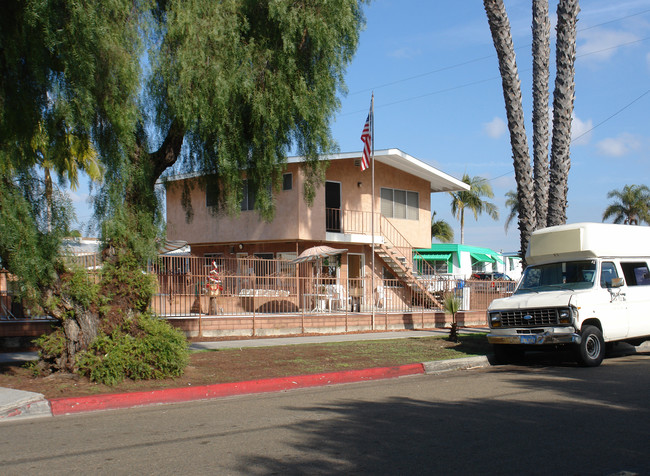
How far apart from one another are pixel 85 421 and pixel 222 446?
8.58 ft

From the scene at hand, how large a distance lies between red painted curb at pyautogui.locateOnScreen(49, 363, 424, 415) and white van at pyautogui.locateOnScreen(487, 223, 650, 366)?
214cm

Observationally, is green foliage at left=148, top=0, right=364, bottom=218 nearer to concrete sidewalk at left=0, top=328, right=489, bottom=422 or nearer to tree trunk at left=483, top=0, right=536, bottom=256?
concrete sidewalk at left=0, top=328, right=489, bottom=422

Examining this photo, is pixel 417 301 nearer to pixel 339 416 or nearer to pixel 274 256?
pixel 274 256

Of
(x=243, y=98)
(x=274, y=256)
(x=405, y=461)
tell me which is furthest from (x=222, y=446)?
(x=274, y=256)

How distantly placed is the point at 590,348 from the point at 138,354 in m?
8.24

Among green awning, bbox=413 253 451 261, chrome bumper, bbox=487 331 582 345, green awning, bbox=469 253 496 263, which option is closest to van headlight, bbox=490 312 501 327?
chrome bumper, bbox=487 331 582 345

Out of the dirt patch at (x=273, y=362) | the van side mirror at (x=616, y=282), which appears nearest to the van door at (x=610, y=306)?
the van side mirror at (x=616, y=282)

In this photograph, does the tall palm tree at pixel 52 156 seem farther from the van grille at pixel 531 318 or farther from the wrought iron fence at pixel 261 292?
the van grille at pixel 531 318

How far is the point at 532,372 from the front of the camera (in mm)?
11781

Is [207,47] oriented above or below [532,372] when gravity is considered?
above

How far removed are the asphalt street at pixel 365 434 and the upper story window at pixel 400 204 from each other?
17.0 m

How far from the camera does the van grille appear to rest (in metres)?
11.8

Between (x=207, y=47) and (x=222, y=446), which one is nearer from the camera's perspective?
(x=222, y=446)

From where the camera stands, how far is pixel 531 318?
12.0 meters
